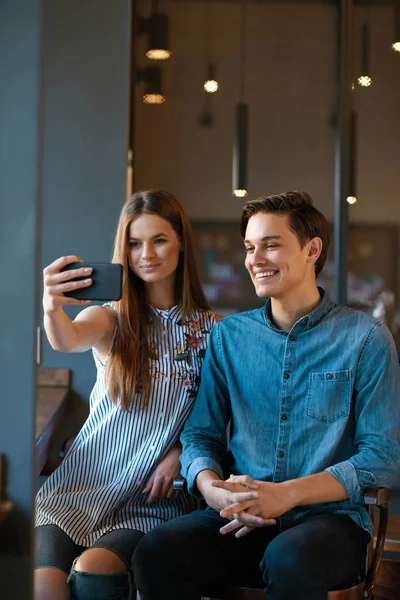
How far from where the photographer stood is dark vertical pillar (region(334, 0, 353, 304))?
12.9ft

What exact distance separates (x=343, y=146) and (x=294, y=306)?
6.42 ft

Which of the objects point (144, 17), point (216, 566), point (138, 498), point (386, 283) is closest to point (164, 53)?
point (144, 17)

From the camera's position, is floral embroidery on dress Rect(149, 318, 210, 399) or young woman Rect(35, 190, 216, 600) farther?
floral embroidery on dress Rect(149, 318, 210, 399)

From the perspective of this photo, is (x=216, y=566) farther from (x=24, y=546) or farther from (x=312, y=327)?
(x=24, y=546)

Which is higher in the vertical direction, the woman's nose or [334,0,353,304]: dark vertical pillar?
[334,0,353,304]: dark vertical pillar

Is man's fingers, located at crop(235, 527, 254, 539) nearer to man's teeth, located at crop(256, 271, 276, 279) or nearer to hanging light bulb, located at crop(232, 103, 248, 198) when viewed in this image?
man's teeth, located at crop(256, 271, 276, 279)

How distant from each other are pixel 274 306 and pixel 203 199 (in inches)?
72.7

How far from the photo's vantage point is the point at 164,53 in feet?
13.1

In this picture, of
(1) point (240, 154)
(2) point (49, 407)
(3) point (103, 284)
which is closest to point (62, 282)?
(3) point (103, 284)

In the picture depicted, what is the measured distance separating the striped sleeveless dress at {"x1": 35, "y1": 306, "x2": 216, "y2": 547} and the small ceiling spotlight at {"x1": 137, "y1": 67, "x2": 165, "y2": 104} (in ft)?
6.32

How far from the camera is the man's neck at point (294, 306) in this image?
2209mm

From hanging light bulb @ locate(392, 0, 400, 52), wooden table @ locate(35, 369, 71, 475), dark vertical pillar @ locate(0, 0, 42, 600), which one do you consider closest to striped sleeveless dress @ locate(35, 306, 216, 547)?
wooden table @ locate(35, 369, 71, 475)

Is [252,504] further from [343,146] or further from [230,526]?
[343,146]

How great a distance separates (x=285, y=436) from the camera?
2104mm
